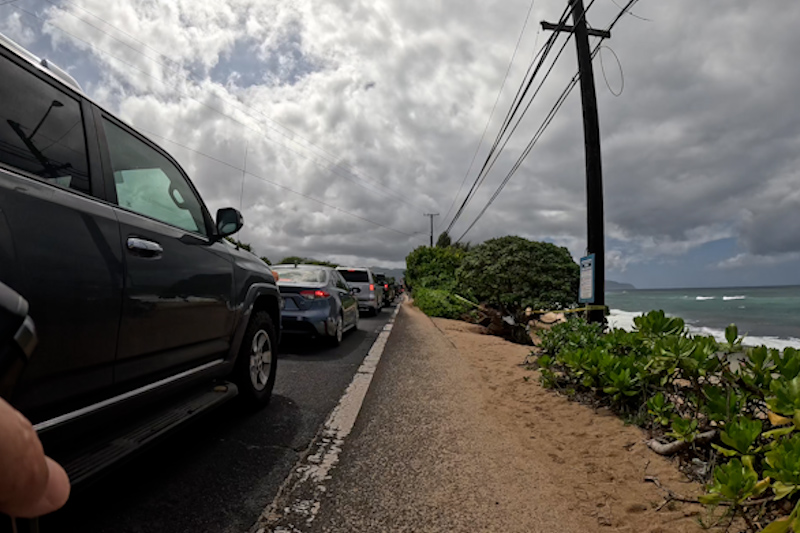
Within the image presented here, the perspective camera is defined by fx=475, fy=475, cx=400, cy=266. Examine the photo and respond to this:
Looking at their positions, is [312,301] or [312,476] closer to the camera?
[312,476]

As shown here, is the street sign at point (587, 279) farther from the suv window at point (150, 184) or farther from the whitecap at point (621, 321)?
the suv window at point (150, 184)

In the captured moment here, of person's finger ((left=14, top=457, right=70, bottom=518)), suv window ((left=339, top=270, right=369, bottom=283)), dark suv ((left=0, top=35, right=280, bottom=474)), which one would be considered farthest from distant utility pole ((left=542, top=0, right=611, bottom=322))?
suv window ((left=339, top=270, right=369, bottom=283))

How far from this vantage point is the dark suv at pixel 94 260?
5.78ft

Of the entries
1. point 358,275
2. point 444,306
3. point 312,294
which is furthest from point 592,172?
point 444,306

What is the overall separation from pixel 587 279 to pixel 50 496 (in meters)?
7.75

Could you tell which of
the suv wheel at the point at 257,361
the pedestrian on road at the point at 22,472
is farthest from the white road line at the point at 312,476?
the pedestrian on road at the point at 22,472

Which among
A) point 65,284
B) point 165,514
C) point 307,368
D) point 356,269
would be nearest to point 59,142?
point 65,284

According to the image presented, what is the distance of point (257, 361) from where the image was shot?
4293mm

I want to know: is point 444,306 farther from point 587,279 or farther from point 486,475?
point 486,475

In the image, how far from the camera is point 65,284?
1858 mm

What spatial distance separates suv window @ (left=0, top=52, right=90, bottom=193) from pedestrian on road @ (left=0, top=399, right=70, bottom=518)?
1688 mm

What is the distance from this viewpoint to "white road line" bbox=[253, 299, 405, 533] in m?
2.42

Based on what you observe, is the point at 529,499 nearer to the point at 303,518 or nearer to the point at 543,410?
the point at 303,518

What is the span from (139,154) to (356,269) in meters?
14.9
